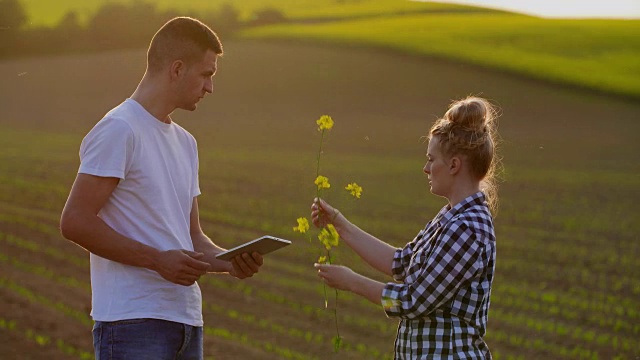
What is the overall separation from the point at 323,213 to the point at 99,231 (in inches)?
33.0

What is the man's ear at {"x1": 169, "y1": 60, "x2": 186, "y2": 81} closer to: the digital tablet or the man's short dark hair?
the man's short dark hair

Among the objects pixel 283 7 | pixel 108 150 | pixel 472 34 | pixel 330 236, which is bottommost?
pixel 330 236

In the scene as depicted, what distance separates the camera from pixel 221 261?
3803 mm

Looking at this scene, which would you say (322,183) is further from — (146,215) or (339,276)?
(146,215)

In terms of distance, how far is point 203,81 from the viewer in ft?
12.1

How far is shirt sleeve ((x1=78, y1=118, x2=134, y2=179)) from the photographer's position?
335cm

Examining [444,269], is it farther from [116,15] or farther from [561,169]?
[116,15]

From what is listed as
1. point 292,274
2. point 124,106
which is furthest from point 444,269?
point 292,274

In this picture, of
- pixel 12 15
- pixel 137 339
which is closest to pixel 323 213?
pixel 137 339

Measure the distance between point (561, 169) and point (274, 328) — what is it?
12434mm

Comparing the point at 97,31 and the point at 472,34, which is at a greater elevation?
the point at 472,34

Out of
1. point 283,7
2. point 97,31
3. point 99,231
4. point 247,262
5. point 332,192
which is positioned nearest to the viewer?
point 99,231

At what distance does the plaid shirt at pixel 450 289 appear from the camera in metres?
3.38

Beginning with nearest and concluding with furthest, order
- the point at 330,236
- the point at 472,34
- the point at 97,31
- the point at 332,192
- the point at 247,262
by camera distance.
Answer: the point at 247,262, the point at 330,236, the point at 332,192, the point at 97,31, the point at 472,34
